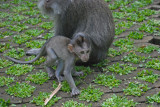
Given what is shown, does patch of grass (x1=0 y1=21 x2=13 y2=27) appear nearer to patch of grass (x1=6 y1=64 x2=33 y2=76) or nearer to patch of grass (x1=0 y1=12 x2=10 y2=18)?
patch of grass (x1=0 y1=12 x2=10 y2=18)

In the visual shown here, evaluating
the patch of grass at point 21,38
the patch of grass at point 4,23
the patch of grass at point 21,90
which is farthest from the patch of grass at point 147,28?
the patch of grass at point 4,23

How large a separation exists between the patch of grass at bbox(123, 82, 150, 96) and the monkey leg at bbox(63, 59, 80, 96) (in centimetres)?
73

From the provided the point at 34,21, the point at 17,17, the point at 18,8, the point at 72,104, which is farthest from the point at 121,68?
the point at 18,8

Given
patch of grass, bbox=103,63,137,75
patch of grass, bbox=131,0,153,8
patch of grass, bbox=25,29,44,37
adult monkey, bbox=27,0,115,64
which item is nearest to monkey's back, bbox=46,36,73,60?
adult monkey, bbox=27,0,115,64

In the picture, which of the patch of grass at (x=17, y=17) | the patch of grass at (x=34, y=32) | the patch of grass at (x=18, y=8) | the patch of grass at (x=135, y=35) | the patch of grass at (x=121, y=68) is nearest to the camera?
the patch of grass at (x=121, y=68)

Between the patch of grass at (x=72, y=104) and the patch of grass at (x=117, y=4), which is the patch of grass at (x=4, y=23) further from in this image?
the patch of grass at (x=72, y=104)

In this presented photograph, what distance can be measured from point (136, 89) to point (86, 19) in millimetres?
1512

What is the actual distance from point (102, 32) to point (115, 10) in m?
2.90

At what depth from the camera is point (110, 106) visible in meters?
3.63

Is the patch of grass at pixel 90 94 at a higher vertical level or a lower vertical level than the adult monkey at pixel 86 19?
lower

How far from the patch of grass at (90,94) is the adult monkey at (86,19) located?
804mm

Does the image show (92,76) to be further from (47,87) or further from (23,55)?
(23,55)

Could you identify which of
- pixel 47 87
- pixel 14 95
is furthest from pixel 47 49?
pixel 14 95

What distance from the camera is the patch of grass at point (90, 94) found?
12.6 ft
